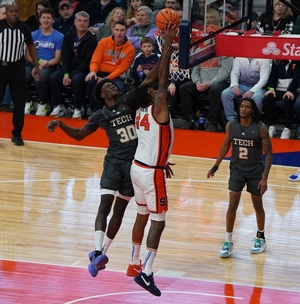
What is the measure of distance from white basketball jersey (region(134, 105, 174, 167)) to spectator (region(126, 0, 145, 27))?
26.9 feet

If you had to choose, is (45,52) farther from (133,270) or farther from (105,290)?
(105,290)

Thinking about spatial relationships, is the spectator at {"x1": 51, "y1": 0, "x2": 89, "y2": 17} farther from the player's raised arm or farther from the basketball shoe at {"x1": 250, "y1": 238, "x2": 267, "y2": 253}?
the player's raised arm

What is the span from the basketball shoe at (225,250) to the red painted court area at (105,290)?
0.81 m

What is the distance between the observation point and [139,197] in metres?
8.28

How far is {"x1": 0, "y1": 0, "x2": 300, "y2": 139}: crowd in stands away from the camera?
14.4 meters

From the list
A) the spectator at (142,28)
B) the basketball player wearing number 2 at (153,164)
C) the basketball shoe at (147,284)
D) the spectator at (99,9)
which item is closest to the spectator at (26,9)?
the spectator at (99,9)

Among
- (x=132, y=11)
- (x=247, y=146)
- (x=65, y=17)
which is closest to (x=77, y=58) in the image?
(x=65, y=17)

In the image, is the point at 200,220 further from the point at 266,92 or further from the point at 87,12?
the point at 87,12

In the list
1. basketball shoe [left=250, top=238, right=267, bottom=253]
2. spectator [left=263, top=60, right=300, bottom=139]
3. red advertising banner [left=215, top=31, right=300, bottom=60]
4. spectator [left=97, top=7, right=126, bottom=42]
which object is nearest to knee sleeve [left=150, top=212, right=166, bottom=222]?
red advertising banner [left=215, top=31, right=300, bottom=60]

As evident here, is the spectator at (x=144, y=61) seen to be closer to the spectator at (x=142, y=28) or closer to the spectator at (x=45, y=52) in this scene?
the spectator at (x=142, y=28)

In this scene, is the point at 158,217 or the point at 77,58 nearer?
the point at 158,217

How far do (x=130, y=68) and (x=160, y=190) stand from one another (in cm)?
764

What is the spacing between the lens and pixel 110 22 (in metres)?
15.8

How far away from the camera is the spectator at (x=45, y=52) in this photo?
15898 millimetres
